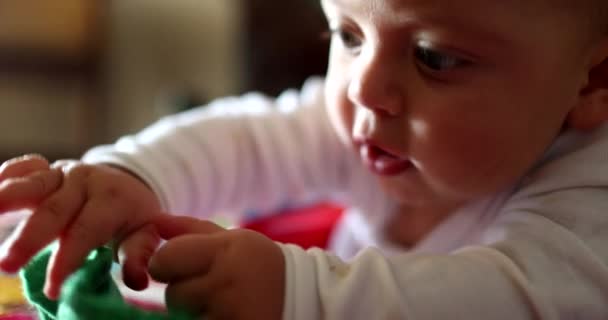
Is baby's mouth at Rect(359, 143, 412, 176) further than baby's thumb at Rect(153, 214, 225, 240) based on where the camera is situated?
Yes

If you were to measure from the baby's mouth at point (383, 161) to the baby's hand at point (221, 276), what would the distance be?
6.5 inches

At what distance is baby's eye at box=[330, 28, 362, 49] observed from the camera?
0.50 meters

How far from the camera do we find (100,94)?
2.33 m

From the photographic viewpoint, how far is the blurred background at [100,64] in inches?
84.7

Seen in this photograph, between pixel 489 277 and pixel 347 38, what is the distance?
0.20 meters

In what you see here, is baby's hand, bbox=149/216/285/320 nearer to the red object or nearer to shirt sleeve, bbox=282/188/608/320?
shirt sleeve, bbox=282/188/608/320

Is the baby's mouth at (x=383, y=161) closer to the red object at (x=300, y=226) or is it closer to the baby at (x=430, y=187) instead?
the baby at (x=430, y=187)

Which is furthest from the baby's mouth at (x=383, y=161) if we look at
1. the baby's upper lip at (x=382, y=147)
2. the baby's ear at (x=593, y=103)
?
the baby's ear at (x=593, y=103)

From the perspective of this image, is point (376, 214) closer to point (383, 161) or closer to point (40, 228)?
point (383, 161)

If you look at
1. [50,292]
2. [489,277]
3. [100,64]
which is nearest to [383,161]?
[489,277]

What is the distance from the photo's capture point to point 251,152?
2.30ft

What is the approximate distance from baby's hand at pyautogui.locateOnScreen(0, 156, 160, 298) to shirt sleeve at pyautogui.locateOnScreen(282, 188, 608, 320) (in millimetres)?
87

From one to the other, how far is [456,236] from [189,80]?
1.81 m

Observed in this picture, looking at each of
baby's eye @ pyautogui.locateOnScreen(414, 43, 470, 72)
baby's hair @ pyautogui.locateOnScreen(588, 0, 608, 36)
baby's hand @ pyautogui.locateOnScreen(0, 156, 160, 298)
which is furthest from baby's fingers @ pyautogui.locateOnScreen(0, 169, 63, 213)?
baby's hair @ pyautogui.locateOnScreen(588, 0, 608, 36)
